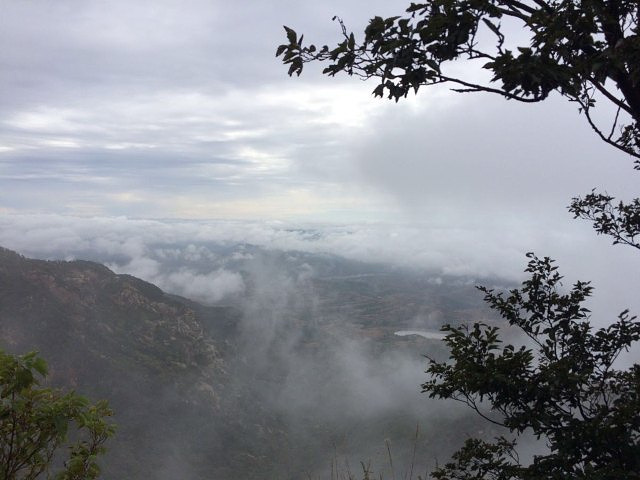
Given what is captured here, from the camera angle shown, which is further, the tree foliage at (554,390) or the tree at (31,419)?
the tree foliage at (554,390)

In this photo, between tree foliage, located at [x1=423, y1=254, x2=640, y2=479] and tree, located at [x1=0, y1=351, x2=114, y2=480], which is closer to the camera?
tree, located at [x1=0, y1=351, x2=114, y2=480]

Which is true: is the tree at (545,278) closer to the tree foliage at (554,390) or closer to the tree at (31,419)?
the tree foliage at (554,390)

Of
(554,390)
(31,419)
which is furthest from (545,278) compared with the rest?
(31,419)

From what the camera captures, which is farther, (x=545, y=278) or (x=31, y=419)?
(x=545, y=278)

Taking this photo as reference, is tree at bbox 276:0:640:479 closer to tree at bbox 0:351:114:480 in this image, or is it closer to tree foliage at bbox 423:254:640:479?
tree foliage at bbox 423:254:640:479

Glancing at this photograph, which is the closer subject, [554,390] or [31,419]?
[31,419]

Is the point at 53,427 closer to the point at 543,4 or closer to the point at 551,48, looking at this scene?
the point at 551,48

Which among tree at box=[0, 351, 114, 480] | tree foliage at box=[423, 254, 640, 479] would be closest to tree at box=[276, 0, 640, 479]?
tree foliage at box=[423, 254, 640, 479]

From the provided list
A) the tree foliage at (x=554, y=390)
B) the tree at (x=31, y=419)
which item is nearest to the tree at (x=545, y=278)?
the tree foliage at (x=554, y=390)

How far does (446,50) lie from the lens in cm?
543

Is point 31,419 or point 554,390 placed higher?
point 31,419

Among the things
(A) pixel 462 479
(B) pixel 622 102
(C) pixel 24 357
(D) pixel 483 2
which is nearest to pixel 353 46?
(D) pixel 483 2

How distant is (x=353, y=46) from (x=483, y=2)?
5.60 feet

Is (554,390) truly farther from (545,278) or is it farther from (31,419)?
(31,419)
